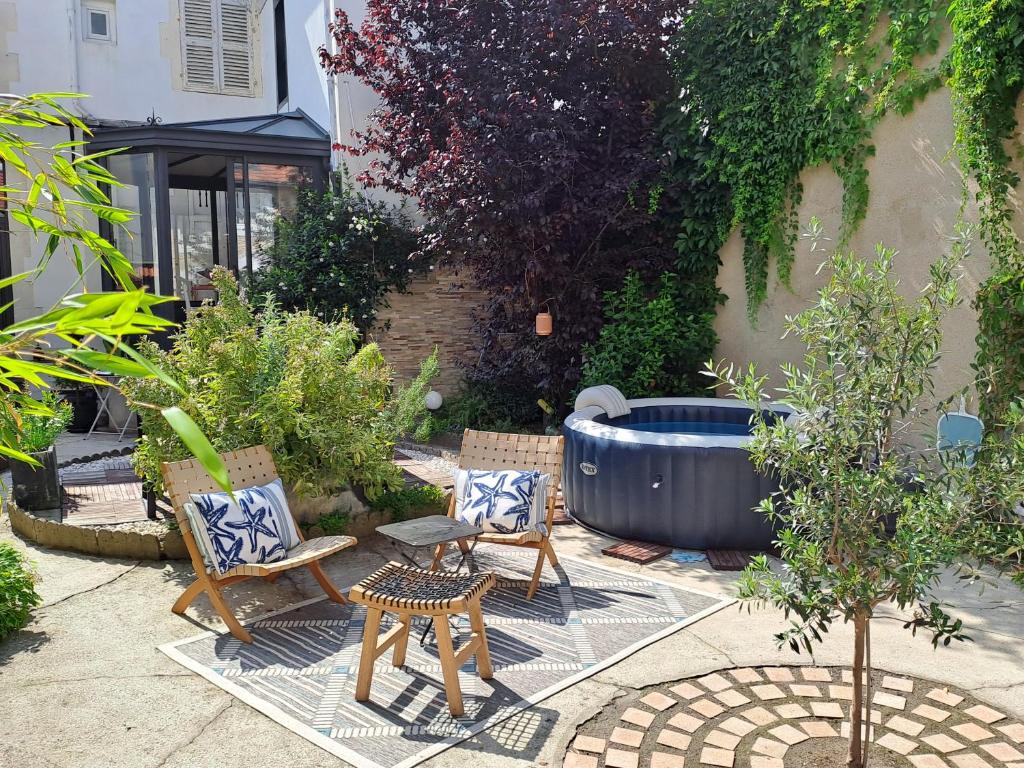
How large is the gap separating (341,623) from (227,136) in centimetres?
772

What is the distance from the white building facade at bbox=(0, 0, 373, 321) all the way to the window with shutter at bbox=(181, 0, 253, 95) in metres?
0.02

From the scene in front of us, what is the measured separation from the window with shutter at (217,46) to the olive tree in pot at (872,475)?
12.5 meters

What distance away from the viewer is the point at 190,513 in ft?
14.0

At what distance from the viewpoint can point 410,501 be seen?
6148 millimetres

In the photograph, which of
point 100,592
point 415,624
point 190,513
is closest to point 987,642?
point 415,624

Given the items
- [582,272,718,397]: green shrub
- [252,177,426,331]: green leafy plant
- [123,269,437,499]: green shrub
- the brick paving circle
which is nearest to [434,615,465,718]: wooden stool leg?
the brick paving circle

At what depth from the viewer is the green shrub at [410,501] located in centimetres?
605

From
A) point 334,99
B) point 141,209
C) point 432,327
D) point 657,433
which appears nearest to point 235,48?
point 334,99

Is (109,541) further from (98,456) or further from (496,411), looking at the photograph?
(496,411)

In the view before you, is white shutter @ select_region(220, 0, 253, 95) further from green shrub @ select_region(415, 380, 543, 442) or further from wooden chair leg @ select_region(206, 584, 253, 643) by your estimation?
wooden chair leg @ select_region(206, 584, 253, 643)

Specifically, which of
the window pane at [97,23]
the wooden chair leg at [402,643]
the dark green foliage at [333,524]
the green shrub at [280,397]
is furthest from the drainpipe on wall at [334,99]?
the wooden chair leg at [402,643]

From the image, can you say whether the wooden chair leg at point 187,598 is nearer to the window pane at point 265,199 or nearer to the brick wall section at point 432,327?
the brick wall section at point 432,327

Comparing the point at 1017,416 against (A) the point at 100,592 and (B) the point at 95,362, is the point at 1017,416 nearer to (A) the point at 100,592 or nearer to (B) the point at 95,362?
(B) the point at 95,362

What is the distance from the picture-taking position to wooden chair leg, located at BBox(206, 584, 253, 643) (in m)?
4.13
